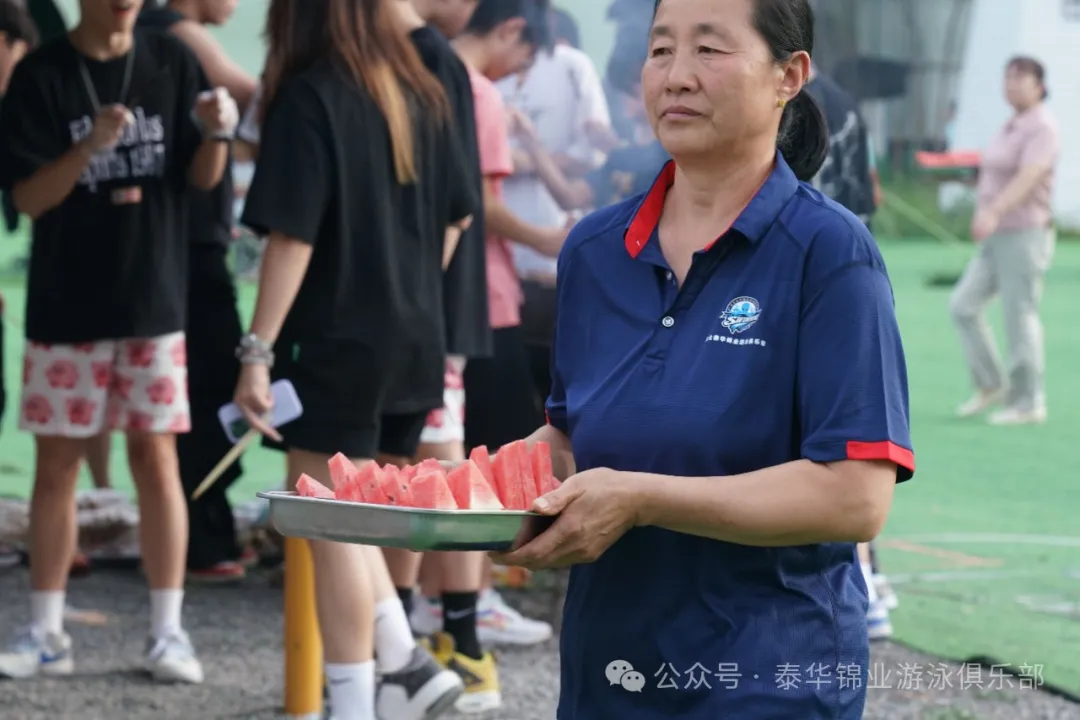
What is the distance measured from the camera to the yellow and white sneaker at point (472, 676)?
179 inches

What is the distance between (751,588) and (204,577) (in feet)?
14.3

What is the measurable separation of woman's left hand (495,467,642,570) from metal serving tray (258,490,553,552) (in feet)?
0.06

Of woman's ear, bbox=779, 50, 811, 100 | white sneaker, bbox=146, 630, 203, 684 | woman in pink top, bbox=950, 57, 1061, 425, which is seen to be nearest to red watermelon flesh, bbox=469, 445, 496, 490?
woman's ear, bbox=779, 50, 811, 100

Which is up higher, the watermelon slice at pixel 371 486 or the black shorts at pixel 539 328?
the watermelon slice at pixel 371 486

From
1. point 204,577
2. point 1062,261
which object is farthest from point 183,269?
point 1062,261

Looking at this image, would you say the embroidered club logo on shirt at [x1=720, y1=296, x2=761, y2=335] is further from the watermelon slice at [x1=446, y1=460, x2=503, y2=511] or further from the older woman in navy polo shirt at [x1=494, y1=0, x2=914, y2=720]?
the watermelon slice at [x1=446, y1=460, x2=503, y2=511]

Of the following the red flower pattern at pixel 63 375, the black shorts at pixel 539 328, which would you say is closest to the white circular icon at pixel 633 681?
the red flower pattern at pixel 63 375

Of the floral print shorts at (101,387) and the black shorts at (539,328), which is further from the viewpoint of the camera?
the black shorts at (539,328)

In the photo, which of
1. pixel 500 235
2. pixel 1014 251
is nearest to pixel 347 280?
pixel 500 235

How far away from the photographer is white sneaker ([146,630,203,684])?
4754 millimetres

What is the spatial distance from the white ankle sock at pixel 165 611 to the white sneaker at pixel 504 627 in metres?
0.96

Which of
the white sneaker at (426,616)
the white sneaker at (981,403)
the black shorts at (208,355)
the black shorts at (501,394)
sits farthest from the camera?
the white sneaker at (981,403)

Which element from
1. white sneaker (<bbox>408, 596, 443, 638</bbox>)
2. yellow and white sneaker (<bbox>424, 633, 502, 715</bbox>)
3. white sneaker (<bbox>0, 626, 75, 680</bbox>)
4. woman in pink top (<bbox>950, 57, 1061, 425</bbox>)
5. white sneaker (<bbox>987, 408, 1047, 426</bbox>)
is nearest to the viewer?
yellow and white sneaker (<bbox>424, 633, 502, 715</bbox>)

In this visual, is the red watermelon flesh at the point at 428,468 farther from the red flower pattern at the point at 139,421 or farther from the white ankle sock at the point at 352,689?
the red flower pattern at the point at 139,421
